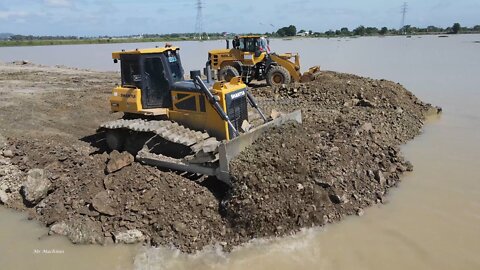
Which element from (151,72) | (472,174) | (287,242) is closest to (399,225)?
(287,242)

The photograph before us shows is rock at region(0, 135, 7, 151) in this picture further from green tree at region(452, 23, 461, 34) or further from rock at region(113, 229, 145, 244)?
green tree at region(452, 23, 461, 34)

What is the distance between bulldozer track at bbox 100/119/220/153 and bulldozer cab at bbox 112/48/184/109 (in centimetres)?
51

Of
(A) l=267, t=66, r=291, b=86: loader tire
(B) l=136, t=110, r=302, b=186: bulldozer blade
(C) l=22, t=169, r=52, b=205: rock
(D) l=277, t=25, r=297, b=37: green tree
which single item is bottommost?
(C) l=22, t=169, r=52, b=205: rock

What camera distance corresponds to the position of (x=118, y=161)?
8461mm

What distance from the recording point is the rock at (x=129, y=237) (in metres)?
6.90

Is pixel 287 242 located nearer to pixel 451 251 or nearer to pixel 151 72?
pixel 451 251

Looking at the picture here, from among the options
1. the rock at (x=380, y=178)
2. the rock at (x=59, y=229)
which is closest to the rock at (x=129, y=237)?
the rock at (x=59, y=229)

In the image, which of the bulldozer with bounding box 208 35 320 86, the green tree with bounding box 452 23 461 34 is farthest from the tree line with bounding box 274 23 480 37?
the bulldozer with bounding box 208 35 320 86

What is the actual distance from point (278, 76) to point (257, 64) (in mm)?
1521

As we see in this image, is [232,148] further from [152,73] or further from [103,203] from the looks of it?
[152,73]

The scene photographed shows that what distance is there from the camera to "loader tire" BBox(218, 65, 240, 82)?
18.3 meters

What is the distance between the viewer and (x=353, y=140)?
9.78 metres

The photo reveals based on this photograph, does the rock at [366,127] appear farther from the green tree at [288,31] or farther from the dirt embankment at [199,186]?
the green tree at [288,31]

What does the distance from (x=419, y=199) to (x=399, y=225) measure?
129 centimetres
